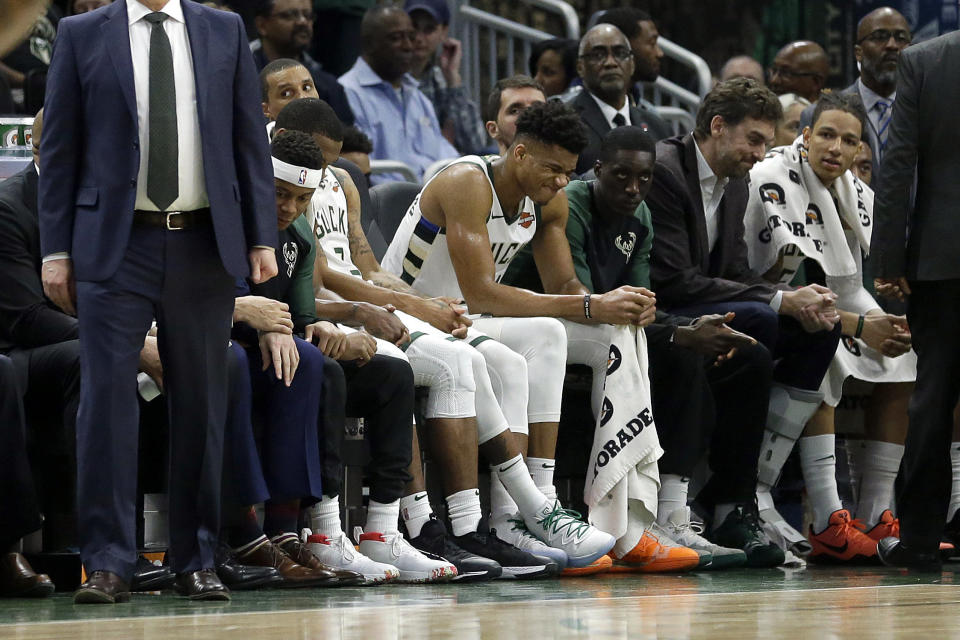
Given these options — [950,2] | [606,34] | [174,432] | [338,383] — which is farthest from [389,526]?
[950,2]

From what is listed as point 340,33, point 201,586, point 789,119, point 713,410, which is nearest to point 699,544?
point 713,410

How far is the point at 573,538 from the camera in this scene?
491 cm

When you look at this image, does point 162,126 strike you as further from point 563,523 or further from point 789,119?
point 789,119

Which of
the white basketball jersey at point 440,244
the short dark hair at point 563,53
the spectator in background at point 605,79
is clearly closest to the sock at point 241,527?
the white basketball jersey at point 440,244

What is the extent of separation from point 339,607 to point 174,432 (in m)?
0.68

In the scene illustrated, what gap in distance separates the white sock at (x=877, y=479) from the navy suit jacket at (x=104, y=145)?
316cm

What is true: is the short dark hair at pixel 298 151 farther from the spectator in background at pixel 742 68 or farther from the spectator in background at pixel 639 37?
the spectator in background at pixel 742 68

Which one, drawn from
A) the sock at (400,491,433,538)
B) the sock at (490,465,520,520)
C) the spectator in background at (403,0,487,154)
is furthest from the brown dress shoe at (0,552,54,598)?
the spectator in background at (403,0,487,154)

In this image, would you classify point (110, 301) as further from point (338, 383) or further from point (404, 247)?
point (404, 247)

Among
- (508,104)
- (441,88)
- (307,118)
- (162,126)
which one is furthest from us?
(441,88)

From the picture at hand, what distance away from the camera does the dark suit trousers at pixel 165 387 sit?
12.7 ft

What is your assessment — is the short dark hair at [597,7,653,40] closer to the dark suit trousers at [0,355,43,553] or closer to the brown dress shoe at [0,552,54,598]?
the dark suit trousers at [0,355,43,553]

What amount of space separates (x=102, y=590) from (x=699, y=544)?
2338mm

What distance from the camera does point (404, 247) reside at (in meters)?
5.51
